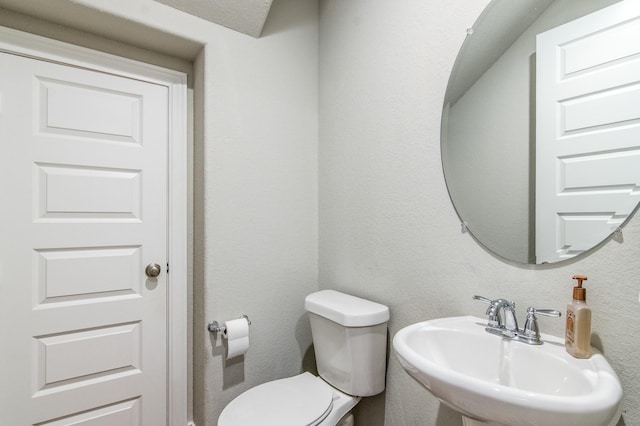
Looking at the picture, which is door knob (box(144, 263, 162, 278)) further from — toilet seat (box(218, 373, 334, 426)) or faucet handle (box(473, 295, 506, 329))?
faucet handle (box(473, 295, 506, 329))

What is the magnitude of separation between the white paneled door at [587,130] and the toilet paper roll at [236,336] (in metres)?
1.18

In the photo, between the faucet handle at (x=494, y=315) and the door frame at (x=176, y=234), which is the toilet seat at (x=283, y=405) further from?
the faucet handle at (x=494, y=315)

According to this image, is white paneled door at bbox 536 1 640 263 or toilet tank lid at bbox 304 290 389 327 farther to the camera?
toilet tank lid at bbox 304 290 389 327

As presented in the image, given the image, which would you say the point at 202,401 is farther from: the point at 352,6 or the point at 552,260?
the point at 352,6

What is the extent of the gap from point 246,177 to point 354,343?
35.4 inches

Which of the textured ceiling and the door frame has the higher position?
the textured ceiling

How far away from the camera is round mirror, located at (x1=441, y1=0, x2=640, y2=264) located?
790 mm

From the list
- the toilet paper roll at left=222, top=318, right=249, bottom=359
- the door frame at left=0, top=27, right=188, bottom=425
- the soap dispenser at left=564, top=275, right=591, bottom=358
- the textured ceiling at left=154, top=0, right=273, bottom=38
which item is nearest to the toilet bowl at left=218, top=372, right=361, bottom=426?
the toilet paper roll at left=222, top=318, right=249, bottom=359

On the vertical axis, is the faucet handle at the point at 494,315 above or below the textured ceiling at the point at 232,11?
below

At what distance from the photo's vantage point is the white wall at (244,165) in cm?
142

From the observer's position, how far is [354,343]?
1.28 m

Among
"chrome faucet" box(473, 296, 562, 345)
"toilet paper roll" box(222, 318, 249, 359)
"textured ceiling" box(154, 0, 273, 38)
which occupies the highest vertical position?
"textured ceiling" box(154, 0, 273, 38)

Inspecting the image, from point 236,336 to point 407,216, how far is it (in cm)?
92

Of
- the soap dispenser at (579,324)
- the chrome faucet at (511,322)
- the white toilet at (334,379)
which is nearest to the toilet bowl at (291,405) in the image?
the white toilet at (334,379)
